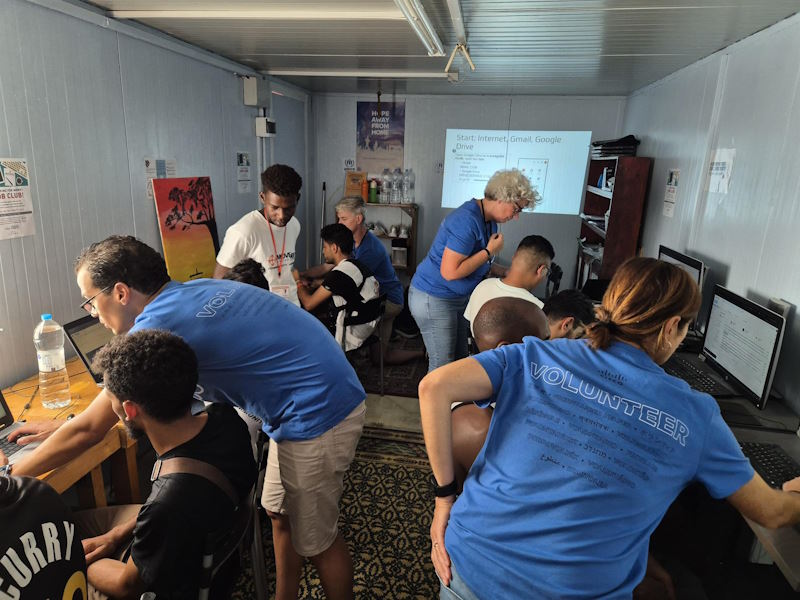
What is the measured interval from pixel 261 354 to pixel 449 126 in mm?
4640

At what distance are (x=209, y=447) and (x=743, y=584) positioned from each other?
1746 millimetres

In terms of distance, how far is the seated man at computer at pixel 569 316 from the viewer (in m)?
2.18

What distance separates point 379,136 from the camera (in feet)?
18.6

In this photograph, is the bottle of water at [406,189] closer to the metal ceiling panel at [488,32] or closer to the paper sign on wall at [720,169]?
the metal ceiling panel at [488,32]

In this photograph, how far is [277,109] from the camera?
183 inches

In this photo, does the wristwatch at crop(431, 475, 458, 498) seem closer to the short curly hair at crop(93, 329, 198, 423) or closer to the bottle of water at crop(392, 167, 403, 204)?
the short curly hair at crop(93, 329, 198, 423)

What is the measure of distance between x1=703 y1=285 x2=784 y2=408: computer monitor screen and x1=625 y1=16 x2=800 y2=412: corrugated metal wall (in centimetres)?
21

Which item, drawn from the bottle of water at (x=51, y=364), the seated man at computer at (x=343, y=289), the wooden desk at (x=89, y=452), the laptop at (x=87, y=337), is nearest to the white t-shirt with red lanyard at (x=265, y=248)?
the seated man at computer at (x=343, y=289)

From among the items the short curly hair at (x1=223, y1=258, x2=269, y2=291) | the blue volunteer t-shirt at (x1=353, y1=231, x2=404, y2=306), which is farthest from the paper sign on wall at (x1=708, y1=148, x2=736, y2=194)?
the short curly hair at (x1=223, y1=258, x2=269, y2=291)

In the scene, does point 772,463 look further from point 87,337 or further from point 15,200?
point 15,200

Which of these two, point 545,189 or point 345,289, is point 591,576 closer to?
point 345,289

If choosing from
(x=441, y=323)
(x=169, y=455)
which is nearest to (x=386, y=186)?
(x=441, y=323)

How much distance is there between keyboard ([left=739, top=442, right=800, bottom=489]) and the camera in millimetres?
1561

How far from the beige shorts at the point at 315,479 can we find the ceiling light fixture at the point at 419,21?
149 cm
